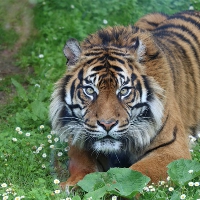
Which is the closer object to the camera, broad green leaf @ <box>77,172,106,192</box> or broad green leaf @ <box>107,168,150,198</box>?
broad green leaf @ <box>107,168,150,198</box>

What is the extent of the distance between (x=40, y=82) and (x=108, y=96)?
2.16m

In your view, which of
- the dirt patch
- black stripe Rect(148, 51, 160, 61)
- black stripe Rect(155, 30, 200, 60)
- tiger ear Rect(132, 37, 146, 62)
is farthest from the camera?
the dirt patch

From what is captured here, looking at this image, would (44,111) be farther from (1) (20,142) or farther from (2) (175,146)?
(2) (175,146)

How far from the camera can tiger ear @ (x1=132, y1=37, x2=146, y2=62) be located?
4594mm

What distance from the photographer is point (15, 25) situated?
709 centimetres

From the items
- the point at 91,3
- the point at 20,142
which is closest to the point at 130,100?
the point at 20,142

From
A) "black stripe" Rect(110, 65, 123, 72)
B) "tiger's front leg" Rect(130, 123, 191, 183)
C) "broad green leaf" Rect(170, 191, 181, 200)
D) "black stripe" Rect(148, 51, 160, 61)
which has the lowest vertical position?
"broad green leaf" Rect(170, 191, 181, 200)

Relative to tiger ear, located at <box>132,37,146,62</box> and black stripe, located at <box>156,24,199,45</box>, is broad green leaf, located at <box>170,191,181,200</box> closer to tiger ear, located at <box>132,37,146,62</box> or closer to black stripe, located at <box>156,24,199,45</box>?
tiger ear, located at <box>132,37,146,62</box>

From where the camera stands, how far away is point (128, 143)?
4.64 m

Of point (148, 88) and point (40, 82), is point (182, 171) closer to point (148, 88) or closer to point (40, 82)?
point (148, 88)

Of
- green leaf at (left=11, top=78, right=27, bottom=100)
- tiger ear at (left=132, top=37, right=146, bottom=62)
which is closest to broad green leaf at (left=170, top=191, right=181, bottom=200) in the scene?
tiger ear at (left=132, top=37, right=146, bottom=62)

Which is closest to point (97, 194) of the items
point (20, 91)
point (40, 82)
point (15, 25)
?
point (20, 91)

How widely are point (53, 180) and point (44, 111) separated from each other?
1193mm

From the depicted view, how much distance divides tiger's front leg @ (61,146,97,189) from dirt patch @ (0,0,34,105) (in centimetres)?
214
